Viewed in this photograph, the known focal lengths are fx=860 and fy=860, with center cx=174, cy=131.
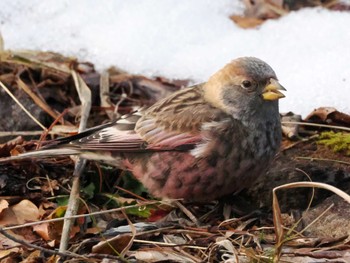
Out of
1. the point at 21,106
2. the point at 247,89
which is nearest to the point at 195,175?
the point at 247,89

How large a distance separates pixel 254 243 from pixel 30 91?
2448 millimetres

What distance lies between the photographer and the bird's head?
5082 mm

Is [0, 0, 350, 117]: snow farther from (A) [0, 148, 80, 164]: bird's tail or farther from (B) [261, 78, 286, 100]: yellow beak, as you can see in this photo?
(A) [0, 148, 80, 164]: bird's tail

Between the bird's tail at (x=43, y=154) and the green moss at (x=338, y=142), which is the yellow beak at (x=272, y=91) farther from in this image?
the bird's tail at (x=43, y=154)

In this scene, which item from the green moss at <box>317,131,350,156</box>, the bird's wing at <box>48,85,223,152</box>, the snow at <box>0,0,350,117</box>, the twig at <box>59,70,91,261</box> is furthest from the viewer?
the snow at <box>0,0,350,117</box>

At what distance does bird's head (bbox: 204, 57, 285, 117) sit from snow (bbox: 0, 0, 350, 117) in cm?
96


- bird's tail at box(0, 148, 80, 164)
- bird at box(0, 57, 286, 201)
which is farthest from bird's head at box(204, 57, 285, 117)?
bird's tail at box(0, 148, 80, 164)

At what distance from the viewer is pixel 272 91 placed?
16.6 ft

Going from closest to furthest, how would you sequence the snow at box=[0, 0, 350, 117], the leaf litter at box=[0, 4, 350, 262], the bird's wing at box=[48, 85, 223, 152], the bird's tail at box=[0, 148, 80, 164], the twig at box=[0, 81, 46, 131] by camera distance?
1. the leaf litter at box=[0, 4, 350, 262]
2. the bird's wing at box=[48, 85, 223, 152]
3. the bird's tail at box=[0, 148, 80, 164]
4. the twig at box=[0, 81, 46, 131]
5. the snow at box=[0, 0, 350, 117]

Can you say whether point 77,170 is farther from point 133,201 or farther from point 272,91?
point 272,91

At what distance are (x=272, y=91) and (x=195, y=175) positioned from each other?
67 cm

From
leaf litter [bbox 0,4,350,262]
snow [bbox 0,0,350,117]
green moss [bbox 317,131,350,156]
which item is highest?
snow [bbox 0,0,350,117]

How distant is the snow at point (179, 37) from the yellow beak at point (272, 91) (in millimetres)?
1008

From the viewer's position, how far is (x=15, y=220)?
493 centimetres
